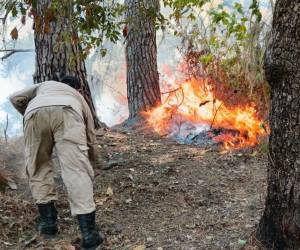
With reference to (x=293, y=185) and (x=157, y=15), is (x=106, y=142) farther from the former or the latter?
(x=293, y=185)

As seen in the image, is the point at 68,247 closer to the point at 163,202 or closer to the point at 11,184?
the point at 163,202

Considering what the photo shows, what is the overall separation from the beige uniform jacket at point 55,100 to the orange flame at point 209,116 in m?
2.50

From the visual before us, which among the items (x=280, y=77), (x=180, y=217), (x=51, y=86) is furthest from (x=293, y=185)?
(x=51, y=86)

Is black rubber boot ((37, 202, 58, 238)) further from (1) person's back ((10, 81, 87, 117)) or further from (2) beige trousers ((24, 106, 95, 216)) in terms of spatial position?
(1) person's back ((10, 81, 87, 117))

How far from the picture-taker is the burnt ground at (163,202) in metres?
3.87

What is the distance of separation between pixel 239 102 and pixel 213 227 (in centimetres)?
321

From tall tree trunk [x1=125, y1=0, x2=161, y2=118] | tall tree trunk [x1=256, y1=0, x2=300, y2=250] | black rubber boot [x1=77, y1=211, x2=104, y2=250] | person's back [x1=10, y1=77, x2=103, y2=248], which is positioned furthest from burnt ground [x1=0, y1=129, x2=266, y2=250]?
tall tree trunk [x1=125, y1=0, x2=161, y2=118]

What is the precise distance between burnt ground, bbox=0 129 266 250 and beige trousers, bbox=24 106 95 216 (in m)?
0.40

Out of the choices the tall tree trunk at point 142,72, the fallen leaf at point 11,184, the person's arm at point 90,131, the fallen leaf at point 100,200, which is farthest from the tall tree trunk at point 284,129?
the tall tree trunk at point 142,72

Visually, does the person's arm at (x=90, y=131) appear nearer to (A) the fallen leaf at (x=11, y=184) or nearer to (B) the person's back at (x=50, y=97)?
(B) the person's back at (x=50, y=97)

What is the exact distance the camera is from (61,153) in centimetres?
373

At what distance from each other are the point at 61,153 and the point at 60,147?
0.17 feet

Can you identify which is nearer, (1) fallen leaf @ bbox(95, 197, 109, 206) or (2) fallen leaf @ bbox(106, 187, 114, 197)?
(1) fallen leaf @ bbox(95, 197, 109, 206)

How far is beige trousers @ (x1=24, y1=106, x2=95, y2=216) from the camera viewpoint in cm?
367
